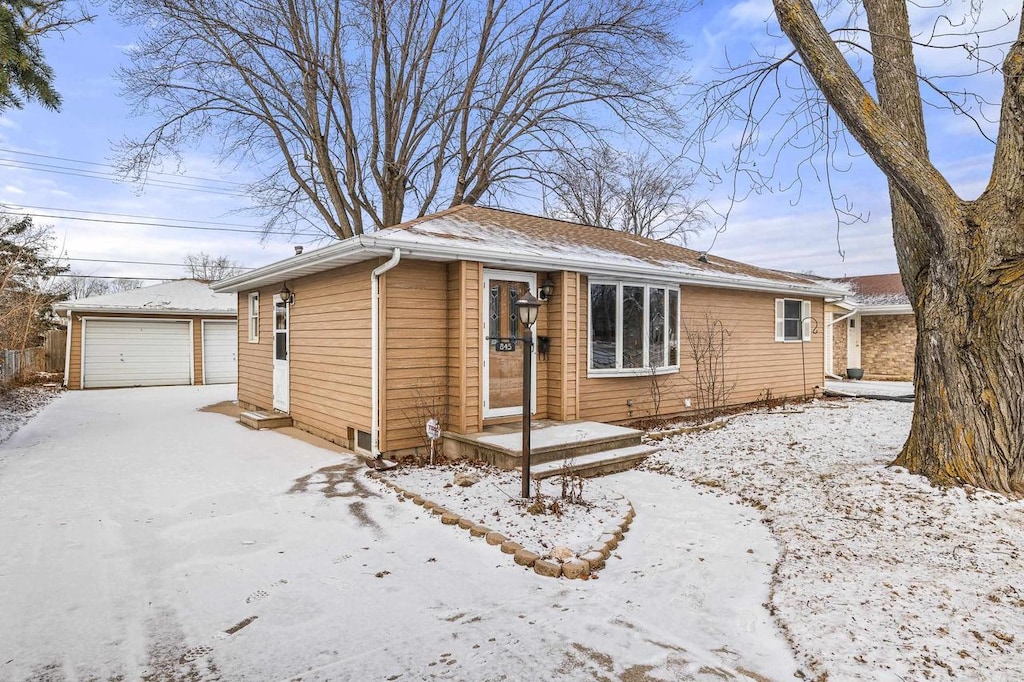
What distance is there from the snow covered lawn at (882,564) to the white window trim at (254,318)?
805 cm

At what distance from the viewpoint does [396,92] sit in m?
14.7

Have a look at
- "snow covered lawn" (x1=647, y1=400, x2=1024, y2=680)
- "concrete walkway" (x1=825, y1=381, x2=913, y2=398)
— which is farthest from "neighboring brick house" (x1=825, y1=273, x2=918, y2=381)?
"snow covered lawn" (x1=647, y1=400, x2=1024, y2=680)

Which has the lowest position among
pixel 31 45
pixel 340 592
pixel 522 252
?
pixel 340 592

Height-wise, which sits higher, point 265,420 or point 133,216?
point 133,216

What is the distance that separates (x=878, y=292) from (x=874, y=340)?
3.10 meters

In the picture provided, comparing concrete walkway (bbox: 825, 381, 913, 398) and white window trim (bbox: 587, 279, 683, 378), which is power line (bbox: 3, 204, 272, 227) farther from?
concrete walkway (bbox: 825, 381, 913, 398)

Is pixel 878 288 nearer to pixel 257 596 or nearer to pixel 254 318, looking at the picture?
pixel 254 318

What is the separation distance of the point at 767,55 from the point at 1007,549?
15.1 ft

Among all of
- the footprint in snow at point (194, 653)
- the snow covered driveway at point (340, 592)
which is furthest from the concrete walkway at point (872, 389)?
the footprint in snow at point (194, 653)

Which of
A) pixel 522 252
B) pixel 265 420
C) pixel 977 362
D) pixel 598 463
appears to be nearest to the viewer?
pixel 977 362

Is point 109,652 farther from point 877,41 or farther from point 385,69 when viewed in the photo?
point 385,69

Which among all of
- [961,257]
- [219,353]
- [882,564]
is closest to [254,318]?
[219,353]

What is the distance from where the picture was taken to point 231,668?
233 centimetres

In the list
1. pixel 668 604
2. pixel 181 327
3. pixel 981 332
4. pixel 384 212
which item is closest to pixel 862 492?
pixel 981 332
